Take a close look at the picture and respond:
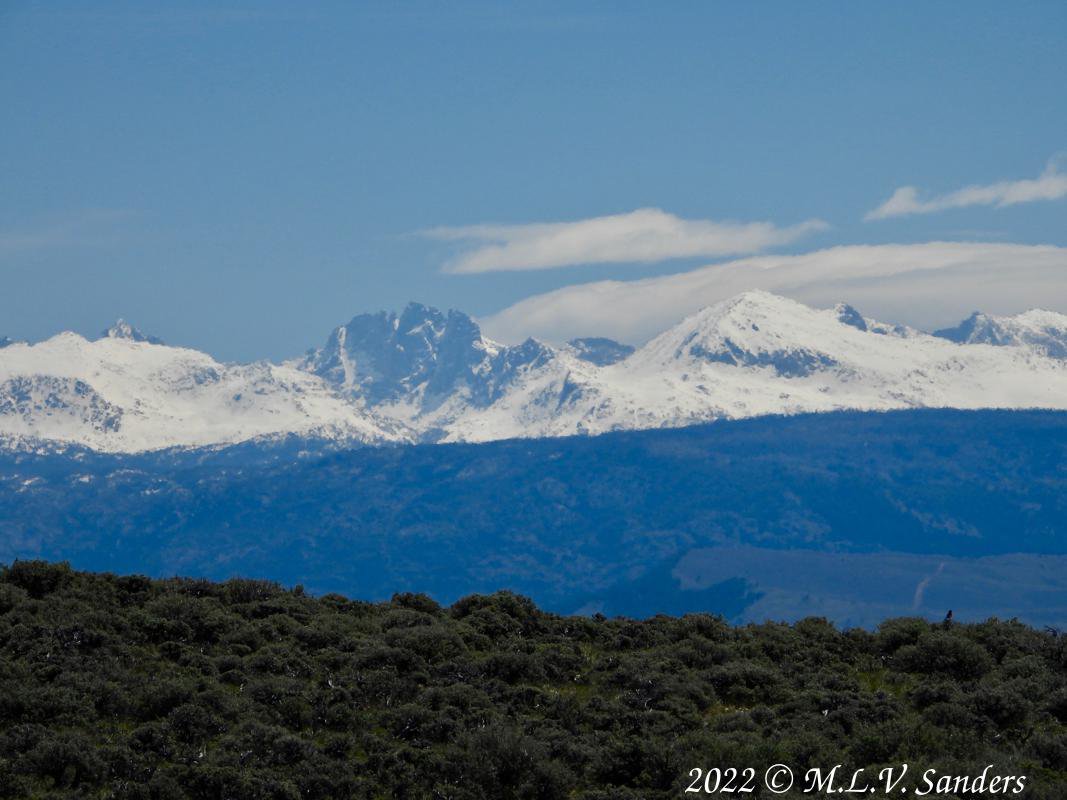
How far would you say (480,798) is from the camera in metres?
34.0

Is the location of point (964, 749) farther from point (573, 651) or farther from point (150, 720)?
point (150, 720)

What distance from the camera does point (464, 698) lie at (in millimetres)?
39688

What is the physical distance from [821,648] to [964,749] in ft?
39.2

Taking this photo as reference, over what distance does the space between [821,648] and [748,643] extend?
2.24 metres

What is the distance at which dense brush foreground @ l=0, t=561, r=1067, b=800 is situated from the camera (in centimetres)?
3447

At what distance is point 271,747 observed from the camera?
35344 millimetres

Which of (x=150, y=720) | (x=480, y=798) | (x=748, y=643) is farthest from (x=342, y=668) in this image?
(x=748, y=643)

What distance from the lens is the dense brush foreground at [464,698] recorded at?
113 ft

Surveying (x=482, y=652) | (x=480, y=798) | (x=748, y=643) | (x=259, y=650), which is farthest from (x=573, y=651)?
(x=480, y=798)

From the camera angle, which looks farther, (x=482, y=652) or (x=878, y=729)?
(x=482, y=652)

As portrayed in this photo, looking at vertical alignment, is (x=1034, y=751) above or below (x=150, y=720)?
below

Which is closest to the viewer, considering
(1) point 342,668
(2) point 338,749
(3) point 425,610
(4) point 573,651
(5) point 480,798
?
(5) point 480,798

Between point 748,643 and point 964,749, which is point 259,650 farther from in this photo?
point 964,749

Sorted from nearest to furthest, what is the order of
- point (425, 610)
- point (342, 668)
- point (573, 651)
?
point (342, 668) < point (573, 651) < point (425, 610)
